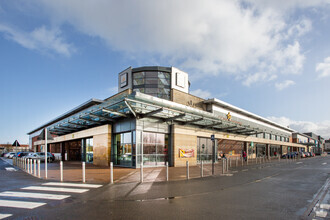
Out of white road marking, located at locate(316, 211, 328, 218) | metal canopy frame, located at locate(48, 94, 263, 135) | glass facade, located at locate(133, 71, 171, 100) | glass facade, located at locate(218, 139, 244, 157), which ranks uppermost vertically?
glass facade, located at locate(133, 71, 171, 100)

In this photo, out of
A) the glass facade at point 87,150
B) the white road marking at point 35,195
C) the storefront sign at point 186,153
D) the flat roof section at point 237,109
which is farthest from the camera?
the flat roof section at point 237,109

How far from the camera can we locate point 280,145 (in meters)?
59.6

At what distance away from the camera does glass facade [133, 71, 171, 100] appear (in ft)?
182

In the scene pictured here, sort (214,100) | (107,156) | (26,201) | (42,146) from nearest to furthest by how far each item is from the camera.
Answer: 1. (26,201)
2. (107,156)
3. (214,100)
4. (42,146)

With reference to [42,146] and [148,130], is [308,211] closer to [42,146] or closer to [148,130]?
[148,130]

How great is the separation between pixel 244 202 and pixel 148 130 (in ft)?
45.2

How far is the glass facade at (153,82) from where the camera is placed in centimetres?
5538

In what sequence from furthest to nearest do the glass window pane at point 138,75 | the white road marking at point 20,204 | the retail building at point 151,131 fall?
the glass window pane at point 138,75
the retail building at point 151,131
the white road marking at point 20,204

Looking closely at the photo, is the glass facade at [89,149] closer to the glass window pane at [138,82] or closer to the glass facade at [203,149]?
the glass facade at [203,149]

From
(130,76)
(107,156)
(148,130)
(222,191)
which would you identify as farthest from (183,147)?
(130,76)

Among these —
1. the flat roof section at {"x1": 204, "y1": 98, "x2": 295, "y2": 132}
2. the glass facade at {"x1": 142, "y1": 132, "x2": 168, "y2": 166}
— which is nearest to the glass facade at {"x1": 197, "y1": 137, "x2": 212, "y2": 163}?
the glass facade at {"x1": 142, "y1": 132, "x2": 168, "y2": 166}

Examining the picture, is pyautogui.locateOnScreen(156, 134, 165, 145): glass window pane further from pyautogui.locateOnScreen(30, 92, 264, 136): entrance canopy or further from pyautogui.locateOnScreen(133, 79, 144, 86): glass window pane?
pyautogui.locateOnScreen(133, 79, 144, 86): glass window pane

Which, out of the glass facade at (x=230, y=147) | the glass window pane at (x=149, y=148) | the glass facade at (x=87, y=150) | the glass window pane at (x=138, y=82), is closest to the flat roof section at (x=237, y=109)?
the glass facade at (x=230, y=147)

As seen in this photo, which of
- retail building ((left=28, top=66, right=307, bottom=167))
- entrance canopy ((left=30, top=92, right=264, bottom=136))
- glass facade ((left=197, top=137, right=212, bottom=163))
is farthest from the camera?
glass facade ((left=197, top=137, right=212, bottom=163))
